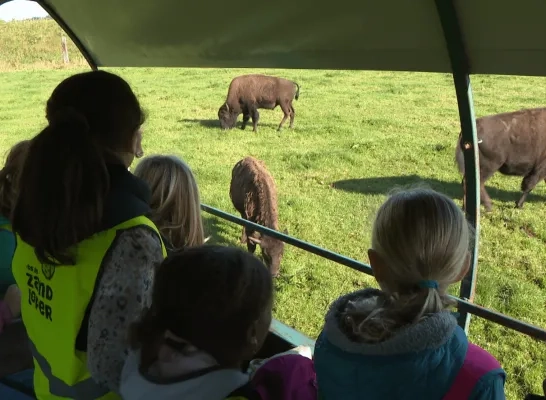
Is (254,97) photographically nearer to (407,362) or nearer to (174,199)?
(174,199)

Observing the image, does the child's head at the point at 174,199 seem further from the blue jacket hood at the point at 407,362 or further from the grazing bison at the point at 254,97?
the grazing bison at the point at 254,97

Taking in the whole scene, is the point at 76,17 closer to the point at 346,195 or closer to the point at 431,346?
the point at 431,346

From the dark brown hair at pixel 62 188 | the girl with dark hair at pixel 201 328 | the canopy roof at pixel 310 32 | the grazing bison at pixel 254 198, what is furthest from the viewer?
the grazing bison at pixel 254 198

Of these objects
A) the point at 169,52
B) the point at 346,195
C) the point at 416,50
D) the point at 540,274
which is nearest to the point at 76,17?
the point at 169,52

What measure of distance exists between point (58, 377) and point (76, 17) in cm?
276

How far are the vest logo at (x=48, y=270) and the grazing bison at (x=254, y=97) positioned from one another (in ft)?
44.5

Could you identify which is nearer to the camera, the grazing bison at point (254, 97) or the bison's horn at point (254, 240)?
the bison's horn at point (254, 240)

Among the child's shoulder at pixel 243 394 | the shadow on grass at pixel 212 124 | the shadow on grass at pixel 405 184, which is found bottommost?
the shadow on grass at pixel 405 184

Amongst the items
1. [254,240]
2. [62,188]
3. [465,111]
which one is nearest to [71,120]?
[62,188]

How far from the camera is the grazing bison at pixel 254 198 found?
7.25 m

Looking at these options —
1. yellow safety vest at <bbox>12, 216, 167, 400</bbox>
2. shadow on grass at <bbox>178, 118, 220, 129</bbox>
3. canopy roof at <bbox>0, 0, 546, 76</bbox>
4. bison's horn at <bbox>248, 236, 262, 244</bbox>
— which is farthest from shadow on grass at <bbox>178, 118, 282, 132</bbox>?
yellow safety vest at <bbox>12, 216, 167, 400</bbox>

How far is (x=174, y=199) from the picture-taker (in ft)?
8.32

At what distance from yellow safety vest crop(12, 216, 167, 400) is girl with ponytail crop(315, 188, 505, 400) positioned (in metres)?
0.59

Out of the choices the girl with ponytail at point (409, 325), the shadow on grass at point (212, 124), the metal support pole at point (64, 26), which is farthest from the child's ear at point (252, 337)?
the shadow on grass at point (212, 124)
